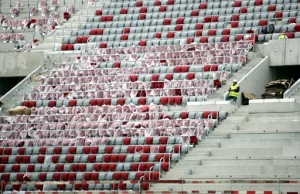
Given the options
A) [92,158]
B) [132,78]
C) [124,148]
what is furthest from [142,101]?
[92,158]

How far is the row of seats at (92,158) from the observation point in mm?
35125

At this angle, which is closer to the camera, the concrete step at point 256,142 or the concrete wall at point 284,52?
the concrete step at point 256,142

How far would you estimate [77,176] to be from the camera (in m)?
36.0

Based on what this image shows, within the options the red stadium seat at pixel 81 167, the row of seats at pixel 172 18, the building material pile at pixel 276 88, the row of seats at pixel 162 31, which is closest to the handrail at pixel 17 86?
the row of seats at pixel 162 31

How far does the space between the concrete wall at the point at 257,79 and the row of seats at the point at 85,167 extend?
515cm

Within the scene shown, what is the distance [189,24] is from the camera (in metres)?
44.0

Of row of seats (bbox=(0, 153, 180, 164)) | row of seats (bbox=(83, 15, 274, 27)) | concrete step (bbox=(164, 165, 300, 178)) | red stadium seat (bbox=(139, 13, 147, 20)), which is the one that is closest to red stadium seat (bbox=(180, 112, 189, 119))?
row of seats (bbox=(0, 153, 180, 164))

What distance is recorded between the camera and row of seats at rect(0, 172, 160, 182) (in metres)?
34.5

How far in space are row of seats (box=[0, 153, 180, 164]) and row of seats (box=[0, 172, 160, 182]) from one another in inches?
27.7

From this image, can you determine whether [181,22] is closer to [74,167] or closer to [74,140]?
[74,140]

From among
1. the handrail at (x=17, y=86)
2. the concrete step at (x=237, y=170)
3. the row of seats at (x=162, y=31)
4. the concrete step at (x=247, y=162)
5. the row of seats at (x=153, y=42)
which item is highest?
the row of seats at (x=162, y=31)

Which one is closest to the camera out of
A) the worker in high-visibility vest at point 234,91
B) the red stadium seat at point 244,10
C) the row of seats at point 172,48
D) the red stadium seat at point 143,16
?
the worker in high-visibility vest at point 234,91

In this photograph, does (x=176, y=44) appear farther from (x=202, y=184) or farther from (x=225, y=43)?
(x=202, y=184)

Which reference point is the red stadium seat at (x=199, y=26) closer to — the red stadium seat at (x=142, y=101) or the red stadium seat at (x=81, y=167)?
the red stadium seat at (x=142, y=101)
